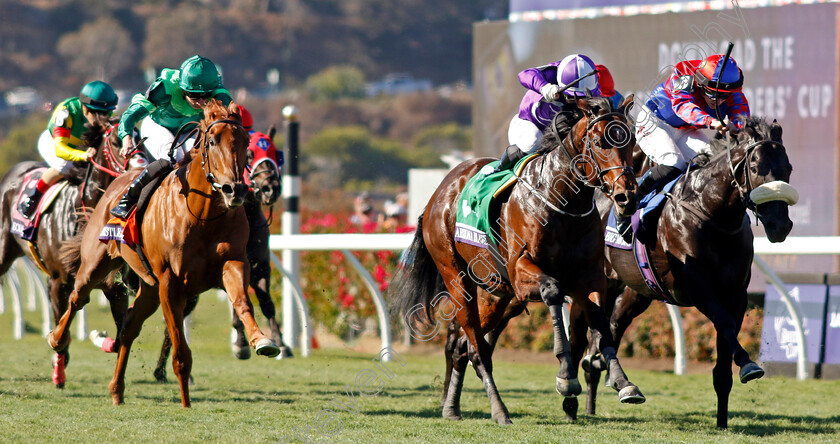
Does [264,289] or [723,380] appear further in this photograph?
[264,289]

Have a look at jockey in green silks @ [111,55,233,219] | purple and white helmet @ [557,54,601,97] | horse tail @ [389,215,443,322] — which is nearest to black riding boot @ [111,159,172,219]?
jockey in green silks @ [111,55,233,219]

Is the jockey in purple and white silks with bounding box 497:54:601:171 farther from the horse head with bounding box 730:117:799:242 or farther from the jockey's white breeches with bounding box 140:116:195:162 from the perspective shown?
the jockey's white breeches with bounding box 140:116:195:162

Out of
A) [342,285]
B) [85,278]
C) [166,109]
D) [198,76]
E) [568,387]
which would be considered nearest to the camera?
[568,387]

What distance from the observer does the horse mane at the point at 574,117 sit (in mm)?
4270

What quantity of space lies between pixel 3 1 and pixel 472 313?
221ft

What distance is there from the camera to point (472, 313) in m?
4.90

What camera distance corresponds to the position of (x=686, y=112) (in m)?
4.83

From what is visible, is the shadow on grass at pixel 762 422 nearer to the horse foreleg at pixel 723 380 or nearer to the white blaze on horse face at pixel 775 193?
the horse foreleg at pixel 723 380

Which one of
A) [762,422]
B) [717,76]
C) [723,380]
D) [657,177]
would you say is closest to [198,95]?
[657,177]

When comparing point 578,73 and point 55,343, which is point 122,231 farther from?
point 578,73

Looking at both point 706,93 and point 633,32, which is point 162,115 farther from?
point 633,32

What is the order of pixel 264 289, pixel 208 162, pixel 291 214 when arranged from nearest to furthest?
pixel 208 162 → pixel 264 289 → pixel 291 214

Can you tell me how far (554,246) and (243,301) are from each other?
1.35 meters

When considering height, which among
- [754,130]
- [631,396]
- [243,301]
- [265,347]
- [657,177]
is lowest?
[631,396]
